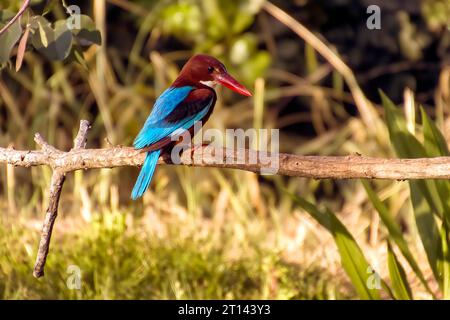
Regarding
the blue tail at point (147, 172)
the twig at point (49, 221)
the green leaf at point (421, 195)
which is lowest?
the twig at point (49, 221)

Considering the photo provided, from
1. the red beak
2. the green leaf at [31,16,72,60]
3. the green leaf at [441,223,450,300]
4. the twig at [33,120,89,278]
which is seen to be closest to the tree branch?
the twig at [33,120,89,278]

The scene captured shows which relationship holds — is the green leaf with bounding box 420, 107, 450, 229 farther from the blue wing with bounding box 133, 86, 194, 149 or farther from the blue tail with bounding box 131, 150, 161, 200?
the blue tail with bounding box 131, 150, 161, 200

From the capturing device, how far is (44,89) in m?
6.28

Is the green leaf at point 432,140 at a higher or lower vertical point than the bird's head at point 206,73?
lower

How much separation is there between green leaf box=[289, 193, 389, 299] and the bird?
1.66 feet

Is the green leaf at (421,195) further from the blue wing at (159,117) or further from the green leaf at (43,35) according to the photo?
the green leaf at (43,35)

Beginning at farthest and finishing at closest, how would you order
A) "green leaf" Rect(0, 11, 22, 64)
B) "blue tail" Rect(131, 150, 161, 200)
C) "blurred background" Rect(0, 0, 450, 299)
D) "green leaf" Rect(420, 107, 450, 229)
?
"blurred background" Rect(0, 0, 450, 299) → "green leaf" Rect(420, 107, 450, 229) → "blue tail" Rect(131, 150, 161, 200) → "green leaf" Rect(0, 11, 22, 64)

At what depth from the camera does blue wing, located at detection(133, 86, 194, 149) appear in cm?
303

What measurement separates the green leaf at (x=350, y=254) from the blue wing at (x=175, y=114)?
1.68 ft

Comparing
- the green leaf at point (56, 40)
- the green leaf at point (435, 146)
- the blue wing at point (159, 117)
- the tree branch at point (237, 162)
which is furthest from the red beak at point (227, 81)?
the green leaf at point (435, 146)

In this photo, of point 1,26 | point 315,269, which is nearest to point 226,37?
point 315,269

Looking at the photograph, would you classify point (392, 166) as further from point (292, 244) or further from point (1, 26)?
point (292, 244)

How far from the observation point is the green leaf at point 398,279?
3.51 m

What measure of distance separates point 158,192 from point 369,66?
248cm
